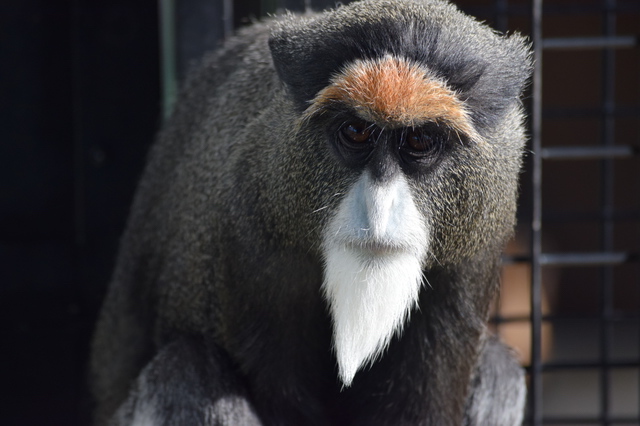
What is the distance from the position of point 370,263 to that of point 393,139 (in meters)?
0.37

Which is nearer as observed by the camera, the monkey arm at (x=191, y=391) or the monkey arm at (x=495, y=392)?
the monkey arm at (x=191, y=391)

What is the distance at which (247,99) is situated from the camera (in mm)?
3451

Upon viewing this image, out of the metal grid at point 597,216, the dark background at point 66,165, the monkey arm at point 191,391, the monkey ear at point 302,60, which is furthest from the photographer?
the dark background at point 66,165

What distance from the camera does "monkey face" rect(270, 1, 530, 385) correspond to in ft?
8.66

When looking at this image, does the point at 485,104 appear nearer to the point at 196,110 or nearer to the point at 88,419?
the point at 196,110

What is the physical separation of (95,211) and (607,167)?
280cm

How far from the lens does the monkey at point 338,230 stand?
8.81 ft

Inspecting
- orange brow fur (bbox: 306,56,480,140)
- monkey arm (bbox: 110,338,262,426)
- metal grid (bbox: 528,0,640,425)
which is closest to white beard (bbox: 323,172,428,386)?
Result: orange brow fur (bbox: 306,56,480,140)

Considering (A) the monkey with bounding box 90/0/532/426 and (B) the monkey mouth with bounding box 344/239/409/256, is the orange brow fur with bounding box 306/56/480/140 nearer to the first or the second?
(A) the monkey with bounding box 90/0/532/426

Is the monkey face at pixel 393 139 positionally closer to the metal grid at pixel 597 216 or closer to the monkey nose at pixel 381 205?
the monkey nose at pixel 381 205

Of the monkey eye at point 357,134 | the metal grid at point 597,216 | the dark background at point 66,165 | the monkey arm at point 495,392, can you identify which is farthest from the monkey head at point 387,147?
the dark background at point 66,165

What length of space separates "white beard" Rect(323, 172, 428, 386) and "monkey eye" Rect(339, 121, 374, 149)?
0.32ft

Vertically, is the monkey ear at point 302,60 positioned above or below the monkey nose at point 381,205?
above

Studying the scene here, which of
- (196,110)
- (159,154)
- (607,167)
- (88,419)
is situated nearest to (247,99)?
(196,110)
